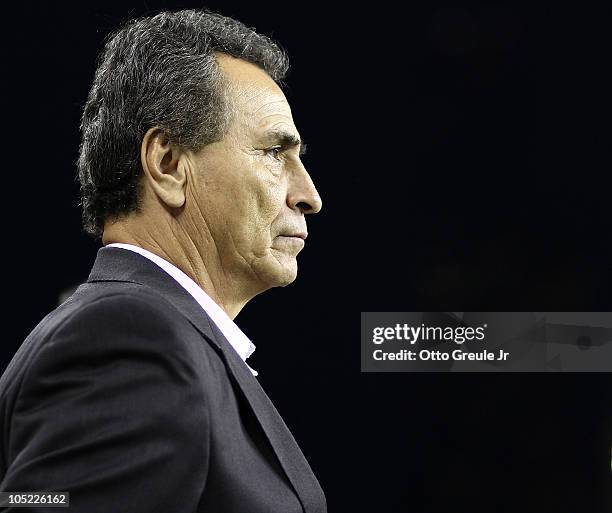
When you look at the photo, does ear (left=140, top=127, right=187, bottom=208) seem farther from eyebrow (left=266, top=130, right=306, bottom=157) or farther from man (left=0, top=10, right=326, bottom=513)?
eyebrow (left=266, top=130, right=306, bottom=157)

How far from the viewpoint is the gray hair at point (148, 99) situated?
982 millimetres

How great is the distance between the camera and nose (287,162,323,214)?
1.04 m

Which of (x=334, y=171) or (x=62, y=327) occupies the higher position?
(x=334, y=171)

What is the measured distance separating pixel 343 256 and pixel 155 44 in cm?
101

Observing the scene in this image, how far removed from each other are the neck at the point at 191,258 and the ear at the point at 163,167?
0.14 ft

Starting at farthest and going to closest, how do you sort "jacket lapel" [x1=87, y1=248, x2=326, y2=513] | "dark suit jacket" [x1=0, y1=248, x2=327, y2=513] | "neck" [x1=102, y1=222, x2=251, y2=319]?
"neck" [x1=102, y1=222, x2=251, y2=319], "jacket lapel" [x1=87, y1=248, x2=326, y2=513], "dark suit jacket" [x1=0, y1=248, x2=327, y2=513]

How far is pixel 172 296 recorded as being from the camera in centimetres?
86

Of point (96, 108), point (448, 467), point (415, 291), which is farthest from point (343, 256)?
point (96, 108)

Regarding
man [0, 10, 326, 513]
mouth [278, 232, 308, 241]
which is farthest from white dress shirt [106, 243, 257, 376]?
mouth [278, 232, 308, 241]

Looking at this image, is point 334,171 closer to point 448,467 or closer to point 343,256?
point 343,256

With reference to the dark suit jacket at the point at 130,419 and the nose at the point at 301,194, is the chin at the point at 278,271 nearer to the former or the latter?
the nose at the point at 301,194

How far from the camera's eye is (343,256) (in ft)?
6.48

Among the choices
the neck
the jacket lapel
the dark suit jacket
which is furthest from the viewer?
the neck

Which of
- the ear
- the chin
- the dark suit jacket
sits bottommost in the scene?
the dark suit jacket
